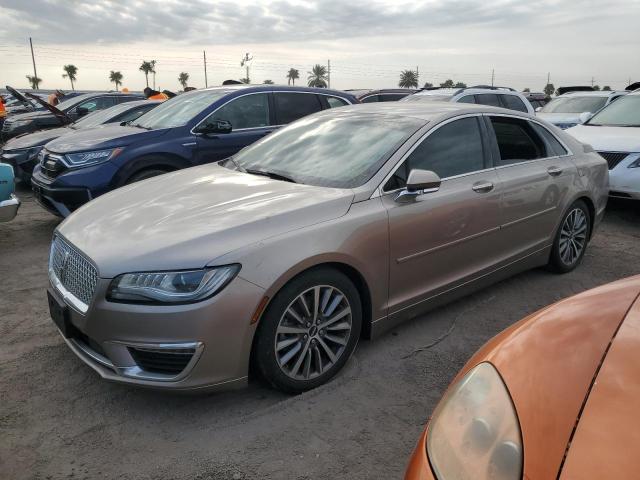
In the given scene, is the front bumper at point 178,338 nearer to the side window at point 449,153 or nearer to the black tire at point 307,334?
the black tire at point 307,334

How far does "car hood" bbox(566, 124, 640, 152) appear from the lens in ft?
21.8

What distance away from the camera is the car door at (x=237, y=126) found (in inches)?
239

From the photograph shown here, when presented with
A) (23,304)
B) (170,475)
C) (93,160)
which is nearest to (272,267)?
(170,475)

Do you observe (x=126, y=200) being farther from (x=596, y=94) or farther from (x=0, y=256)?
(x=596, y=94)

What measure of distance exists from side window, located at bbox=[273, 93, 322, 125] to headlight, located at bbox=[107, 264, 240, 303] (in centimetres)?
444

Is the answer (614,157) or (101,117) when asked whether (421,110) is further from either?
(101,117)

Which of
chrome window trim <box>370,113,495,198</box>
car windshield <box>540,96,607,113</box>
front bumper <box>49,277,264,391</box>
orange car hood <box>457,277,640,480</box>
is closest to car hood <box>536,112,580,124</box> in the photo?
car windshield <box>540,96,607,113</box>

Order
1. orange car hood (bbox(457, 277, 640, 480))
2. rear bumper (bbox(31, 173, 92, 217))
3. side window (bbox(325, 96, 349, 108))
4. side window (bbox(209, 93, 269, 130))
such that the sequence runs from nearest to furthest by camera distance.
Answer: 1. orange car hood (bbox(457, 277, 640, 480))
2. rear bumper (bbox(31, 173, 92, 217))
3. side window (bbox(209, 93, 269, 130))
4. side window (bbox(325, 96, 349, 108))

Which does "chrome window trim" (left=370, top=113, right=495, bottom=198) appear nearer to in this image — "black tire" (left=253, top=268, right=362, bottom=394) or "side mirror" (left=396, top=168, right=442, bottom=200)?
"side mirror" (left=396, top=168, right=442, bottom=200)

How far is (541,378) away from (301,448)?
1390 mm

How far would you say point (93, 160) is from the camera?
557 cm

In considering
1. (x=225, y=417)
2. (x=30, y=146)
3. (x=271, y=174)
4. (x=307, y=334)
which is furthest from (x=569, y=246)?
(x=30, y=146)

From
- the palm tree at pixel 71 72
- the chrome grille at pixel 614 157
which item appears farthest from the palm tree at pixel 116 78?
the chrome grille at pixel 614 157

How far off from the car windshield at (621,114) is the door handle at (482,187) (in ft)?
17.1
